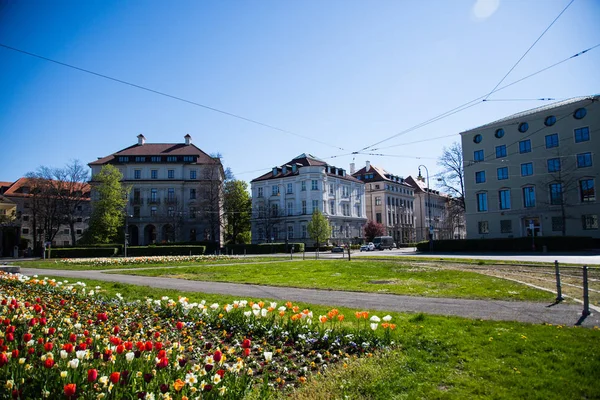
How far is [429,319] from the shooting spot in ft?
25.4

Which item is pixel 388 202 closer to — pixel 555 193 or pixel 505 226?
pixel 505 226

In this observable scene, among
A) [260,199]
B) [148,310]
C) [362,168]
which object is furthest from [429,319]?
[362,168]

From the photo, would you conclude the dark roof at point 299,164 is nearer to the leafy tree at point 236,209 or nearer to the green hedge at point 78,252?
the leafy tree at point 236,209

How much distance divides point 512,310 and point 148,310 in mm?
8561

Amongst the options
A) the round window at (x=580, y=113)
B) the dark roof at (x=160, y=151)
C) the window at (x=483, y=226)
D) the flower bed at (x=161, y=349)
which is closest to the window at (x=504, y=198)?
the window at (x=483, y=226)

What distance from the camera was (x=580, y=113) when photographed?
1954 inches

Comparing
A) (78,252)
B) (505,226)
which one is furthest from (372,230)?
(78,252)

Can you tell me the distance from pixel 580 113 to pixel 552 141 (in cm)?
465

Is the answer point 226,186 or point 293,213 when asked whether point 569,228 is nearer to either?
point 293,213

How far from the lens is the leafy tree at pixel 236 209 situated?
2724 inches

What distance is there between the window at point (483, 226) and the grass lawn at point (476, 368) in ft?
184

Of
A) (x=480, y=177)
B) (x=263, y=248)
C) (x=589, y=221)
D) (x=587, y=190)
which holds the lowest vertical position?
(x=263, y=248)

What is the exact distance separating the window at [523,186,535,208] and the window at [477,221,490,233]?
6003 mm

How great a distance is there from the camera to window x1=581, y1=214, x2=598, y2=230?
156ft
